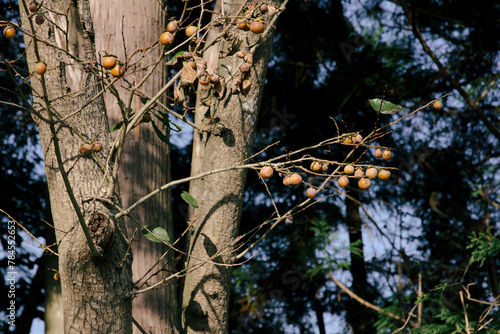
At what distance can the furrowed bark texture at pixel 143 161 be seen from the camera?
75.4 inches

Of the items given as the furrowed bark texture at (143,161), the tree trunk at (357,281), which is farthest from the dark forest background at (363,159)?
the furrowed bark texture at (143,161)

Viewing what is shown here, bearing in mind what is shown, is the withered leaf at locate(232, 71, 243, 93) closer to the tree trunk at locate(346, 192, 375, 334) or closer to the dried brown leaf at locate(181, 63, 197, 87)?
the dried brown leaf at locate(181, 63, 197, 87)

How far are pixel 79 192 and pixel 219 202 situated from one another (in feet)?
2.02

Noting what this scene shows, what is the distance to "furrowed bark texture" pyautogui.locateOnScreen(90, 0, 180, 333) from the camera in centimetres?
192

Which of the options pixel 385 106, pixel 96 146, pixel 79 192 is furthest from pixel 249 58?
pixel 79 192

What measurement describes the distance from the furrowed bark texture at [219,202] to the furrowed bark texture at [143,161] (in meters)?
0.17

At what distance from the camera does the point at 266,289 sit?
4.27m

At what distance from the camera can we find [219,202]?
1813 mm

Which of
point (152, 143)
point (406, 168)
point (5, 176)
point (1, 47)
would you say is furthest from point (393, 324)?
point (1, 47)

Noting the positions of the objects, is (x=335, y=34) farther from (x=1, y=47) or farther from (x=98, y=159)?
(x=98, y=159)

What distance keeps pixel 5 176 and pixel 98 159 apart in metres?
3.91

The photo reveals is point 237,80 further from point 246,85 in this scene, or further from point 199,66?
point 199,66

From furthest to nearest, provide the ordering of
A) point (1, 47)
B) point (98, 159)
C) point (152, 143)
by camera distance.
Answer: point (1, 47)
point (152, 143)
point (98, 159)

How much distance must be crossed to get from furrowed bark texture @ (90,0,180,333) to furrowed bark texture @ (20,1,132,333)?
505 millimetres
